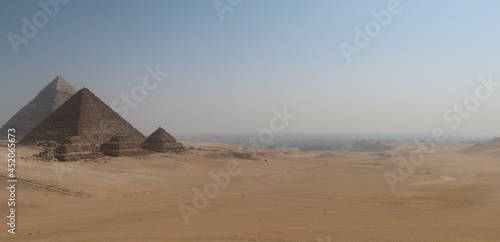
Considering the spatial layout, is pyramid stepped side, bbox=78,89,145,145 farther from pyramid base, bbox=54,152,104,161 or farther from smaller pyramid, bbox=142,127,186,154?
pyramid base, bbox=54,152,104,161

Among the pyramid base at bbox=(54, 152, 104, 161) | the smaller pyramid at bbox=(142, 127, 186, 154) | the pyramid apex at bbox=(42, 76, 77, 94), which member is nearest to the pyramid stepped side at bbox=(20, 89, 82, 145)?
the pyramid base at bbox=(54, 152, 104, 161)

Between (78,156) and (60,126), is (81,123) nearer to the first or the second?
(60,126)

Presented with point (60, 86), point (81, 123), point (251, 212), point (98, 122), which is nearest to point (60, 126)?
point (81, 123)

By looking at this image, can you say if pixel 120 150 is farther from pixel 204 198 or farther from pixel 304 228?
pixel 304 228

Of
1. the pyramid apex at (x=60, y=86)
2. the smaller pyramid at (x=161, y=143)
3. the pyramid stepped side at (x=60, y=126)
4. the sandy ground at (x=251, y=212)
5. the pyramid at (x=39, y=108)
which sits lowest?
the sandy ground at (x=251, y=212)

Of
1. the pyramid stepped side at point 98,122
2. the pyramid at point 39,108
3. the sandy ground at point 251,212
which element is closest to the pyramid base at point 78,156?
the pyramid stepped side at point 98,122

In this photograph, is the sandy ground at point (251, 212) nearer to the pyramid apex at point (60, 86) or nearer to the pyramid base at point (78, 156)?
the pyramid base at point (78, 156)
